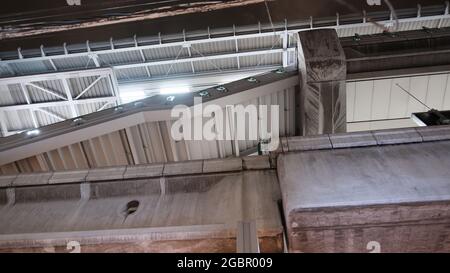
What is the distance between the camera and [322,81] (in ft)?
14.9

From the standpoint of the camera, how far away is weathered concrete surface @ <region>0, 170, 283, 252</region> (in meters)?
2.52

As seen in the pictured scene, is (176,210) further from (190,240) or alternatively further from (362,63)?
(362,63)

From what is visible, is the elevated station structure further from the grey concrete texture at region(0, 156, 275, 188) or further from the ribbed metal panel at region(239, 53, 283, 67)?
the ribbed metal panel at region(239, 53, 283, 67)

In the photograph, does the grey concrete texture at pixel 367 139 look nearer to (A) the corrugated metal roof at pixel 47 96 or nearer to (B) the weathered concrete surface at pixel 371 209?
(B) the weathered concrete surface at pixel 371 209

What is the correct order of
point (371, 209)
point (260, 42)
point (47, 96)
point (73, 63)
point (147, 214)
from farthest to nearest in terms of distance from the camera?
1. point (47, 96)
2. point (73, 63)
3. point (260, 42)
4. point (147, 214)
5. point (371, 209)

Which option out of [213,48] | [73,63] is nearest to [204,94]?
[213,48]

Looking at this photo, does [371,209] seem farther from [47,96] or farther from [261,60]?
[47,96]

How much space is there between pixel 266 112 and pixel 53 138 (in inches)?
133

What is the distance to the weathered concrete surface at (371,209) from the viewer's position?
215 centimetres

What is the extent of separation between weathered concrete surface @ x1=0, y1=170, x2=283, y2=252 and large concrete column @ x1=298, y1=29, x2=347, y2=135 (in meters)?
1.99

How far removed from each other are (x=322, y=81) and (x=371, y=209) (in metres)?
2.78

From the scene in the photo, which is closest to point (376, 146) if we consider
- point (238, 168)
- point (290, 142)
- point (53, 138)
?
point (290, 142)

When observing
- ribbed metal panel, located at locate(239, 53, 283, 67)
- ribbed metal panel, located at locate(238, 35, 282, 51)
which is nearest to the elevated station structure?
ribbed metal panel, located at locate(238, 35, 282, 51)

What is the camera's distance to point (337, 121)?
4750 mm
